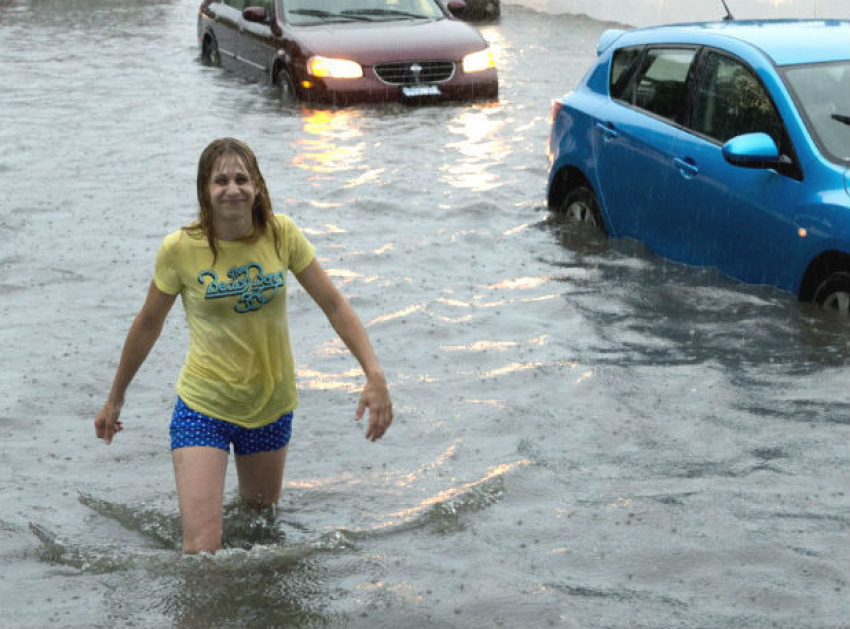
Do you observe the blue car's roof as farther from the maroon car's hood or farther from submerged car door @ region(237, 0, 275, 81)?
submerged car door @ region(237, 0, 275, 81)

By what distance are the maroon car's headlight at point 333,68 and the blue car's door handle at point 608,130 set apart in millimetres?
6795

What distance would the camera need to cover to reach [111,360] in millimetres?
8562

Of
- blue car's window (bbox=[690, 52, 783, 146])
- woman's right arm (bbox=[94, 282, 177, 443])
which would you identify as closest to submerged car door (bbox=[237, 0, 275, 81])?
blue car's window (bbox=[690, 52, 783, 146])

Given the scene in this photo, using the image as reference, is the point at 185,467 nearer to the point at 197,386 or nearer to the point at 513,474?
the point at 197,386

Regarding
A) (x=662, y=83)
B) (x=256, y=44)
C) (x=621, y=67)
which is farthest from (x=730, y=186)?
(x=256, y=44)

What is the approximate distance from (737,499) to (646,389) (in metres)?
1.51

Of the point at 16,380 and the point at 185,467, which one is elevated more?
the point at 185,467

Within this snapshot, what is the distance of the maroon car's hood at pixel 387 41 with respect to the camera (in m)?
16.7

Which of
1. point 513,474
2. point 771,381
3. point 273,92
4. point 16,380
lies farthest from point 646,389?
point 273,92

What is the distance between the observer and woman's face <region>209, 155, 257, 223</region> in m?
5.41

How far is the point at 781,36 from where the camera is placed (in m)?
9.10

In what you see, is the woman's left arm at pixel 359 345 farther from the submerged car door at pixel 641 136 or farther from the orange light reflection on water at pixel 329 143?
the orange light reflection on water at pixel 329 143

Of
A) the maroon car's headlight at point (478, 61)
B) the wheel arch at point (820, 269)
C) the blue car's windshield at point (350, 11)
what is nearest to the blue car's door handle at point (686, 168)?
the wheel arch at point (820, 269)

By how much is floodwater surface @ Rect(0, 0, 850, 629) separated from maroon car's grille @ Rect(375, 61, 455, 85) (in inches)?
126
